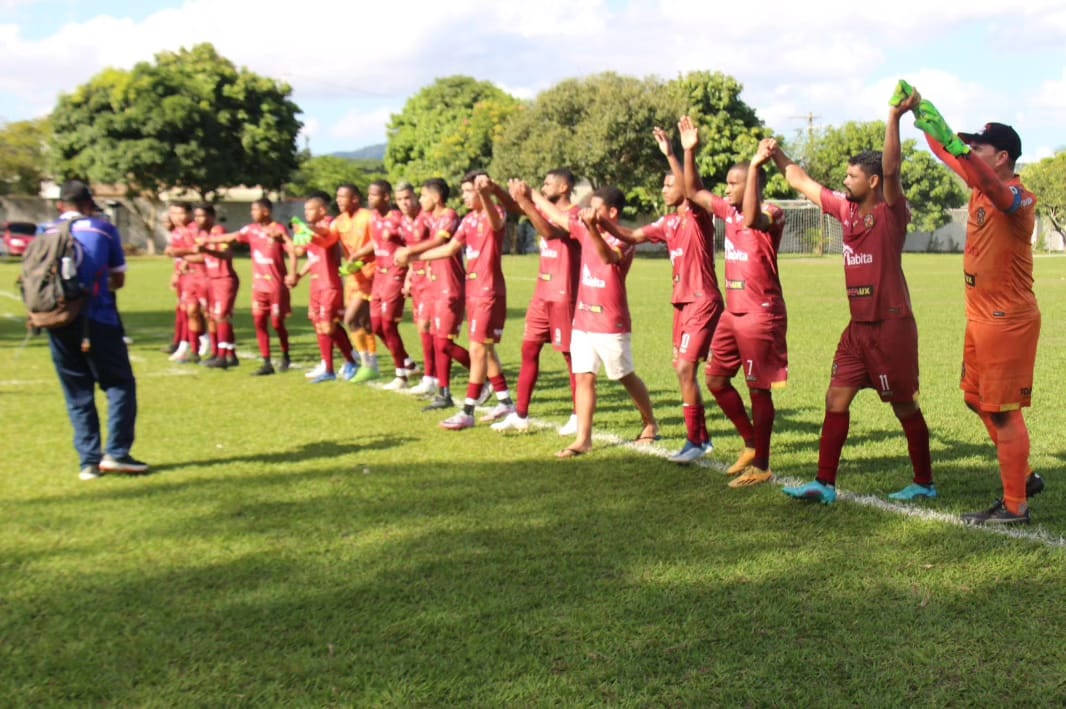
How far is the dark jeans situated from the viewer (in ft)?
23.0

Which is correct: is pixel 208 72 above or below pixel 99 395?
above

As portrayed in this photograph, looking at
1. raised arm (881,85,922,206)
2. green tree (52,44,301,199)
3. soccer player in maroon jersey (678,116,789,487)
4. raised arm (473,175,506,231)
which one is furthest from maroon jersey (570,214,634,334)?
green tree (52,44,301,199)

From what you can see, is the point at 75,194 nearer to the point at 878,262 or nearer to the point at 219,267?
the point at 878,262

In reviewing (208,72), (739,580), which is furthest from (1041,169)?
(739,580)

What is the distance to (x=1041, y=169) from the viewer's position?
6119 cm

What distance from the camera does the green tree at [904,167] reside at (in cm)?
5828

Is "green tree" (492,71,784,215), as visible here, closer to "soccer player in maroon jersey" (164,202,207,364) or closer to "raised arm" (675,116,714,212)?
"soccer player in maroon jersey" (164,202,207,364)

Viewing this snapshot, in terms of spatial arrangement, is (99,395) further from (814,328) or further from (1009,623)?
(814,328)

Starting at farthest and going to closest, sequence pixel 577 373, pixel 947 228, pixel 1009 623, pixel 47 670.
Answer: pixel 947 228, pixel 577 373, pixel 1009 623, pixel 47 670

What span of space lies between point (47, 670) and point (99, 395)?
7.56 m

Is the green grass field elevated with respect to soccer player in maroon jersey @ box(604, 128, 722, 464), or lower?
lower

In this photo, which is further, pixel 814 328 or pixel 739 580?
pixel 814 328

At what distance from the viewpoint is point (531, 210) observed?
25.5 feet

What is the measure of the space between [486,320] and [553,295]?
94 centimetres
